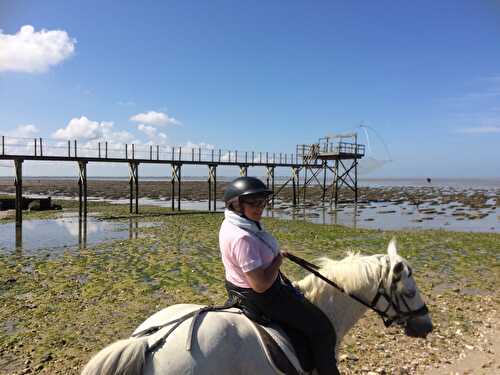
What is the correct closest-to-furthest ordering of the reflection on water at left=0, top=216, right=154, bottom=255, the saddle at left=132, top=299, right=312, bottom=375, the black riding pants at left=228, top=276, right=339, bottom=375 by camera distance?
the saddle at left=132, top=299, right=312, bottom=375
the black riding pants at left=228, top=276, right=339, bottom=375
the reflection on water at left=0, top=216, right=154, bottom=255

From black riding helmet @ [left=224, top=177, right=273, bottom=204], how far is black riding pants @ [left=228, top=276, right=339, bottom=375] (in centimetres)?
76

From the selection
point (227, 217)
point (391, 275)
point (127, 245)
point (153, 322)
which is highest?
point (227, 217)

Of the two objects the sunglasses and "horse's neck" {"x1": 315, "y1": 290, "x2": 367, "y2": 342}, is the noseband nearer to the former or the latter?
"horse's neck" {"x1": 315, "y1": 290, "x2": 367, "y2": 342}

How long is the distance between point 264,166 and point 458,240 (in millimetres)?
25289

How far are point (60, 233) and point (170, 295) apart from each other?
496 inches

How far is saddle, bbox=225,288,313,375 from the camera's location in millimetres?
2707

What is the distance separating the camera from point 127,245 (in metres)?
15.1

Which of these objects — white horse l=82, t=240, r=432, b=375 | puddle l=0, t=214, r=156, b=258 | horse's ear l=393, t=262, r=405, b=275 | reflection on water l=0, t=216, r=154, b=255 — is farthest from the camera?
reflection on water l=0, t=216, r=154, b=255

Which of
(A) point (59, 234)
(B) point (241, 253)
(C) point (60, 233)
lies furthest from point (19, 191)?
(B) point (241, 253)

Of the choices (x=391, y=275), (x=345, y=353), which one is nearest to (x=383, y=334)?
(x=345, y=353)

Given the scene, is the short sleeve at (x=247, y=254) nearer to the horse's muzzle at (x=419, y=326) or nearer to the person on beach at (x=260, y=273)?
the person on beach at (x=260, y=273)

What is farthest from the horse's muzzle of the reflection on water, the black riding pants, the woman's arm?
the reflection on water

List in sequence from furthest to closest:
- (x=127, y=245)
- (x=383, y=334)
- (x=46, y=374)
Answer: (x=127, y=245) → (x=383, y=334) → (x=46, y=374)

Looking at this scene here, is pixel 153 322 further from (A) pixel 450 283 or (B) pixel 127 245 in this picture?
(B) pixel 127 245
